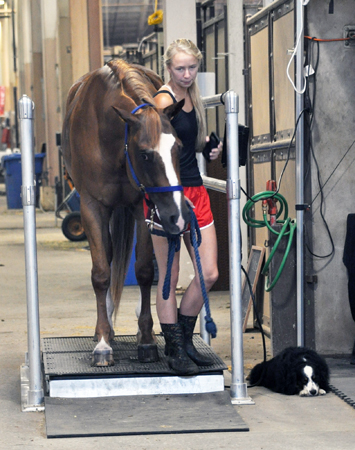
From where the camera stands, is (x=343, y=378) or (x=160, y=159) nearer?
(x=160, y=159)

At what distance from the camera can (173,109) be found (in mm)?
4012

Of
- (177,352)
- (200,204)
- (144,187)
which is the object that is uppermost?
(144,187)

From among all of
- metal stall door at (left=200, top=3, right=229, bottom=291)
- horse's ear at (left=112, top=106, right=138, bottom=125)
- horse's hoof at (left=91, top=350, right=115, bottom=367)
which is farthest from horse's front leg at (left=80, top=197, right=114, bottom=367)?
metal stall door at (left=200, top=3, right=229, bottom=291)

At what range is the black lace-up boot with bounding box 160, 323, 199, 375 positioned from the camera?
4.30 metres

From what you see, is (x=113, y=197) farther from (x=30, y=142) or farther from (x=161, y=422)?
(x=161, y=422)

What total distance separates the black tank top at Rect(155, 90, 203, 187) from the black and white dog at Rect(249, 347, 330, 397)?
1101 millimetres

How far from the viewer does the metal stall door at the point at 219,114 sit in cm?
783

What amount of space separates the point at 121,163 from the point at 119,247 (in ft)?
3.38

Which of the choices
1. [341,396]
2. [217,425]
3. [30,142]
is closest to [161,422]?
[217,425]

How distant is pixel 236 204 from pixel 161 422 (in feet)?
3.99

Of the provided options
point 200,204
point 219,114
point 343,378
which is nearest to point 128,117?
point 200,204

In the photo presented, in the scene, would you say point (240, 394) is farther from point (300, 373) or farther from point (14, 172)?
point (14, 172)

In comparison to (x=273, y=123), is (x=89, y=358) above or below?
below

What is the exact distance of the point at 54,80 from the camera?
71.8 ft
